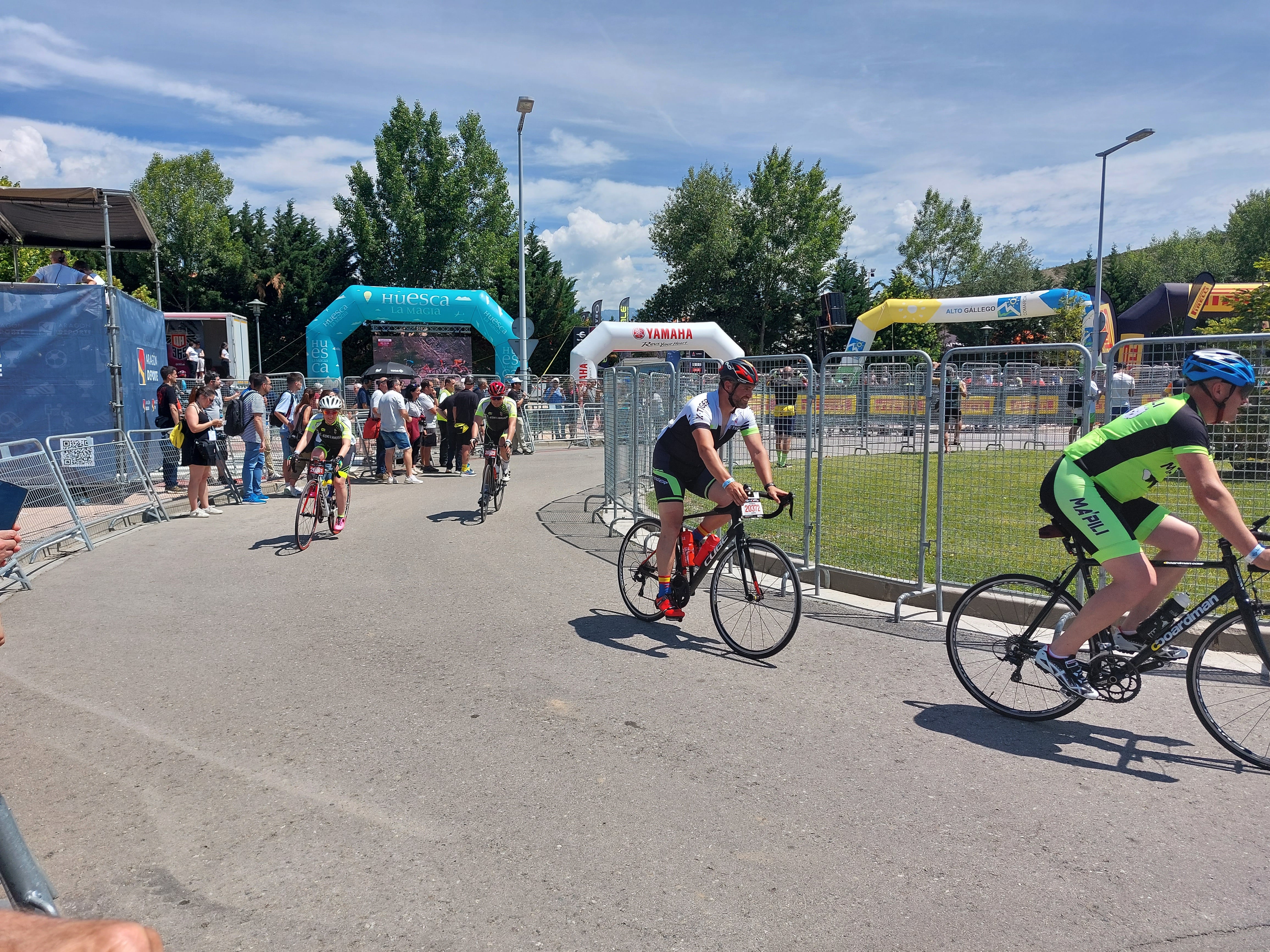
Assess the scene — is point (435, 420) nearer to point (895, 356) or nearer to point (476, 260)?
point (895, 356)

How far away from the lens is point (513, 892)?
3039 millimetres

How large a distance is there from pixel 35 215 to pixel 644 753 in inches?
587

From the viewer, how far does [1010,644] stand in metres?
4.80

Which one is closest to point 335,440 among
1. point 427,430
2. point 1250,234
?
point 427,430

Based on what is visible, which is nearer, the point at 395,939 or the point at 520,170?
the point at 395,939

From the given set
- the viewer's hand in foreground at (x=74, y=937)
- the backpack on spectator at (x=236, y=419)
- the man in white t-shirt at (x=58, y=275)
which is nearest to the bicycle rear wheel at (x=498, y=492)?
the backpack on spectator at (x=236, y=419)

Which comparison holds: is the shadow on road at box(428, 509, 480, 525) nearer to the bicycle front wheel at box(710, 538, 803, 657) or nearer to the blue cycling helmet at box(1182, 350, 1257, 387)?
the bicycle front wheel at box(710, 538, 803, 657)

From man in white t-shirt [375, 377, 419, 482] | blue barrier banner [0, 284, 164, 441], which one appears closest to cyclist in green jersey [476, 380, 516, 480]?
man in white t-shirt [375, 377, 419, 482]

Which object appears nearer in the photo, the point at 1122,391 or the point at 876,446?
the point at 1122,391

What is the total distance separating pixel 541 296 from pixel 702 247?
45.3ft

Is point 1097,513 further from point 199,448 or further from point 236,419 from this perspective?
point 236,419

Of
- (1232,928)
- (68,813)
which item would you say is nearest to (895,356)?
(1232,928)

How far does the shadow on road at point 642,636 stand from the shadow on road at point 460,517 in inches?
196

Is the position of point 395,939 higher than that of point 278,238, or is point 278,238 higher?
point 278,238
